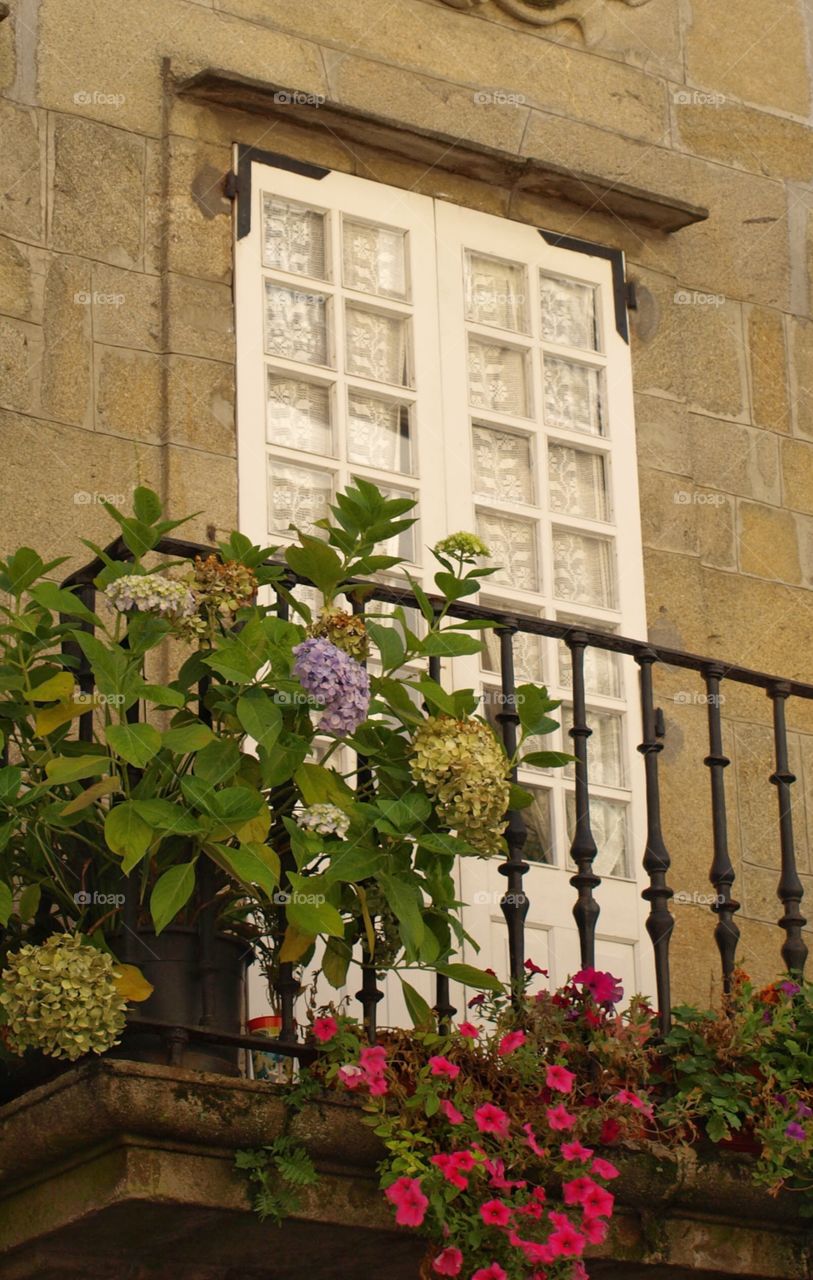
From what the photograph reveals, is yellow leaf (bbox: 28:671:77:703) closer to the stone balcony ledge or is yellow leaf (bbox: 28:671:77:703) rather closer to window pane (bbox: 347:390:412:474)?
the stone balcony ledge

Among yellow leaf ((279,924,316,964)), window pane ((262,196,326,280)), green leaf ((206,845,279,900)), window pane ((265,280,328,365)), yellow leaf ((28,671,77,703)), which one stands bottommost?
yellow leaf ((279,924,316,964))

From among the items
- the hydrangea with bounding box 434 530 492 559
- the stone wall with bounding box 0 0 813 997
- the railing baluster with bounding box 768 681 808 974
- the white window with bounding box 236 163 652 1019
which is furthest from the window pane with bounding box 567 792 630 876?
the hydrangea with bounding box 434 530 492 559

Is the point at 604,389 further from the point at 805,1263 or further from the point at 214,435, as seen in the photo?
the point at 805,1263

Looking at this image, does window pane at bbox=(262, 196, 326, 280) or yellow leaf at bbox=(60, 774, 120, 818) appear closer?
yellow leaf at bbox=(60, 774, 120, 818)

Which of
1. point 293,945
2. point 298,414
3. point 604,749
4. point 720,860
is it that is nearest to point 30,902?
point 293,945

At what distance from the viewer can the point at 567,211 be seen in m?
7.30

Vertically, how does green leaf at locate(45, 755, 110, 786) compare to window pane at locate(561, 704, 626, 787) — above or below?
below

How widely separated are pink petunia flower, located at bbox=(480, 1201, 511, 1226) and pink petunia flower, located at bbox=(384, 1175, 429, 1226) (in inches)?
4.4

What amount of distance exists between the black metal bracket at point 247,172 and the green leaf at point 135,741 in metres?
2.27

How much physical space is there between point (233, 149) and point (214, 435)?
2.80ft

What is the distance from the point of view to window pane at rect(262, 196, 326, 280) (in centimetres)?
679

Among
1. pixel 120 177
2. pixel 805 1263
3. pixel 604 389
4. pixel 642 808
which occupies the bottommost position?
pixel 805 1263

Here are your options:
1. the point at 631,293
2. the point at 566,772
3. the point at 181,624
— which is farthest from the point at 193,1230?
the point at 631,293

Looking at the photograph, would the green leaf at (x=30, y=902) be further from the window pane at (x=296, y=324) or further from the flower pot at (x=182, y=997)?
the window pane at (x=296, y=324)
